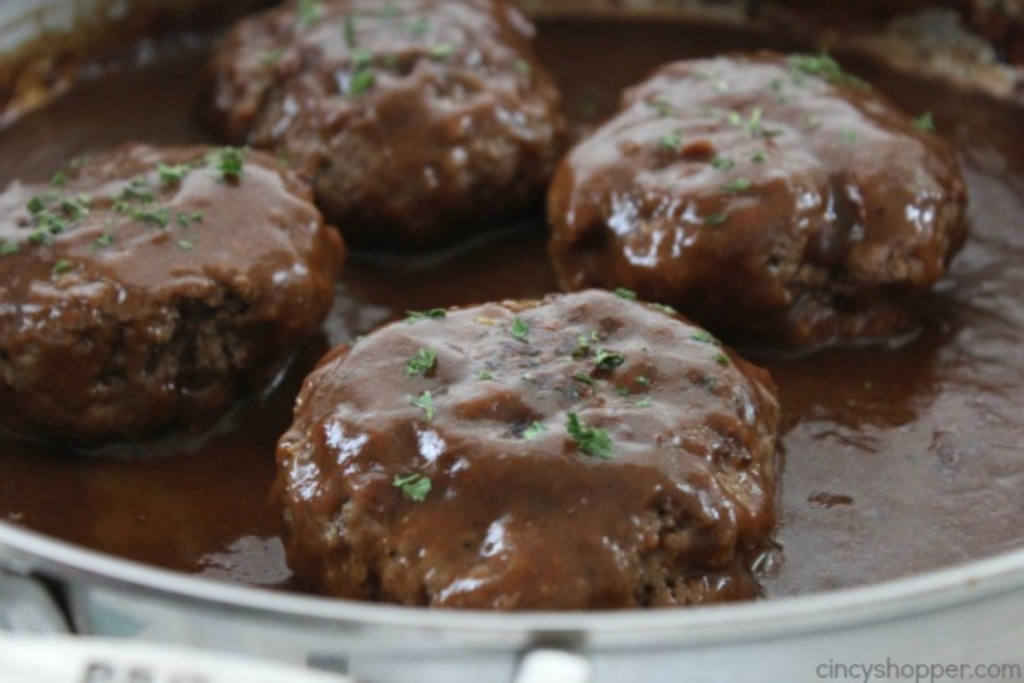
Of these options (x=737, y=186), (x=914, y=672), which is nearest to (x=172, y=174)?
(x=737, y=186)

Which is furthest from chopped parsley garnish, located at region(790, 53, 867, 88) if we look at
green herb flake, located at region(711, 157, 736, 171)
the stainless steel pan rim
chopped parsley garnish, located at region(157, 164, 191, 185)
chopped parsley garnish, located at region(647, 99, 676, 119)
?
the stainless steel pan rim

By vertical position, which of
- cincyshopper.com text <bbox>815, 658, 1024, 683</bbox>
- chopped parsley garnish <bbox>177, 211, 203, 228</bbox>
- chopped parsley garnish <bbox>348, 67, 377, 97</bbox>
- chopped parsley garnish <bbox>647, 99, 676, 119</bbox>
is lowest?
Answer: cincyshopper.com text <bbox>815, 658, 1024, 683</bbox>

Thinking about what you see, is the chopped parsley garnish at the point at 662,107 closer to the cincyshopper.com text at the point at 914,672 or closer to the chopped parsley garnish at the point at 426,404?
the chopped parsley garnish at the point at 426,404

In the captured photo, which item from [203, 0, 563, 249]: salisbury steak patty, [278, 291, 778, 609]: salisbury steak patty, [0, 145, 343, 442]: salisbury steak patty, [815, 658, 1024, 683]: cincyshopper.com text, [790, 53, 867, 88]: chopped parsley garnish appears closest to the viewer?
[815, 658, 1024, 683]: cincyshopper.com text

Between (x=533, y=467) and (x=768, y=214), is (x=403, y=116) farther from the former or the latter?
(x=533, y=467)

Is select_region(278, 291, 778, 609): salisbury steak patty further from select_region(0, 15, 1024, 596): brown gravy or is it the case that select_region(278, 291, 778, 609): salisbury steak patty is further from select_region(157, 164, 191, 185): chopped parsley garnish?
select_region(157, 164, 191, 185): chopped parsley garnish

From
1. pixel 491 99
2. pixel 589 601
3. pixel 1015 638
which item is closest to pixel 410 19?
pixel 491 99
